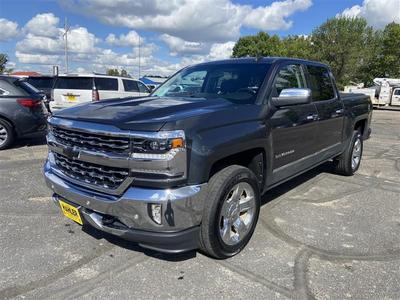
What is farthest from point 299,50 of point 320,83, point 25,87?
point 320,83

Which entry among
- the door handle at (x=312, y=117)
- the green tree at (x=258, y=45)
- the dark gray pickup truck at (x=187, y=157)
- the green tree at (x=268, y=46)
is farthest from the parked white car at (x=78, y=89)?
the green tree at (x=258, y=45)

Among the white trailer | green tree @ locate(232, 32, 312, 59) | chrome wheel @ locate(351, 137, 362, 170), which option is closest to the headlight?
chrome wheel @ locate(351, 137, 362, 170)

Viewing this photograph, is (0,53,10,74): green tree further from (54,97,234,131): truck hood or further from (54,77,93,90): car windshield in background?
(54,97,234,131): truck hood

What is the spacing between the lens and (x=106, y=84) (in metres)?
12.7

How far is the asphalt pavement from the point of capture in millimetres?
3020

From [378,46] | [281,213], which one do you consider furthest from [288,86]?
[378,46]

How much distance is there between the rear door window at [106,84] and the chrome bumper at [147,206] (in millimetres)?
9926

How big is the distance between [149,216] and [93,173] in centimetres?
67

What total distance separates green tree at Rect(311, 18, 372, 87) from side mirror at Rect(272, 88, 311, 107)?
163 ft

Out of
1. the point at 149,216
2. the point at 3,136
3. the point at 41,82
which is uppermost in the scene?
the point at 41,82

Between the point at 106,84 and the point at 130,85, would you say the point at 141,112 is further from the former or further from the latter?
the point at 130,85

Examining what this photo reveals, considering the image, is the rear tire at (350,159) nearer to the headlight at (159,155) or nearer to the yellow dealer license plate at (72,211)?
the headlight at (159,155)

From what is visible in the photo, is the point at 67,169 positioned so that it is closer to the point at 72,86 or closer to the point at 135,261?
the point at 135,261

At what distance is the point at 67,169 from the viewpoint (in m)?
3.49
